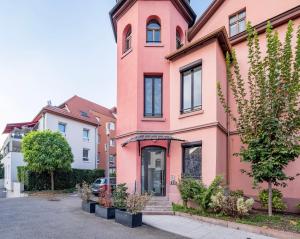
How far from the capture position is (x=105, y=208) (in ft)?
32.1

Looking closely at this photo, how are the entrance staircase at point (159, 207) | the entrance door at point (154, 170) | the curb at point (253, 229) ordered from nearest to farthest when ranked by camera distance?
1. the curb at point (253, 229)
2. the entrance staircase at point (159, 207)
3. the entrance door at point (154, 170)

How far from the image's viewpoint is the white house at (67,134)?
86.4 feet

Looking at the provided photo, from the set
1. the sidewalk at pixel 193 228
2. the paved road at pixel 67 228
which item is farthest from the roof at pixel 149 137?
the paved road at pixel 67 228

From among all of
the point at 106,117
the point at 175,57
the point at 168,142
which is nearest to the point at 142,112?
the point at 168,142

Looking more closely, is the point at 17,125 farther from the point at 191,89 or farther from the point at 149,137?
the point at 191,89

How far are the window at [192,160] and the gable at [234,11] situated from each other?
7.04m

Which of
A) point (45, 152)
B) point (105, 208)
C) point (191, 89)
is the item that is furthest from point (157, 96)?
point (45, 152)

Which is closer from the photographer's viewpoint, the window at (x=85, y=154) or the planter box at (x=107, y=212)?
the planter box at (x=107, y=212)

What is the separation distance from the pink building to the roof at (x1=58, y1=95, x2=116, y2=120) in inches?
793

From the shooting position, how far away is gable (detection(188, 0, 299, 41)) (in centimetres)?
1269

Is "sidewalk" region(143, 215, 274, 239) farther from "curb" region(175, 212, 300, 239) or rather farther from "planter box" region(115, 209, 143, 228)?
"planter box" region(115, 209, 143, 228)

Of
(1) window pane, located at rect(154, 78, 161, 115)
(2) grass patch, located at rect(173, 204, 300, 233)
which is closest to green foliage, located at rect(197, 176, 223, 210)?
(2) grass patch, located at rect(173, 204, 300, 233)

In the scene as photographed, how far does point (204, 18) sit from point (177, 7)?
2.11 m

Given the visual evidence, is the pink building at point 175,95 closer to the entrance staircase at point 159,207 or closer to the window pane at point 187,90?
the window pane at point 187,90
